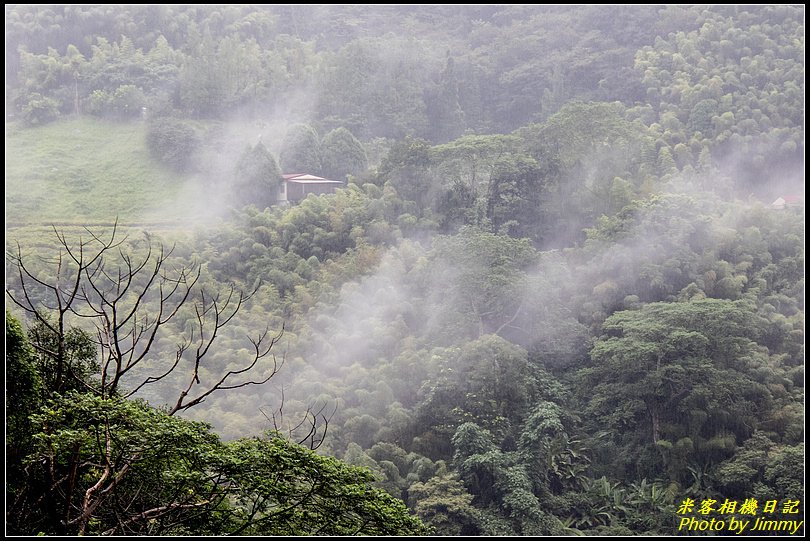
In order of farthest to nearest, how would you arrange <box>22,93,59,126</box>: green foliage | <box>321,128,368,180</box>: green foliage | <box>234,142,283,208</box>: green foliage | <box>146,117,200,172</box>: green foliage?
1. <box>22,93,59,126</box>: green foliage
2. <box>146,117,200,172</box>: green foliage
3. <box>321,128,368,180</box>: green foliage
4. <box>234,142,283,208</box>: green foliage

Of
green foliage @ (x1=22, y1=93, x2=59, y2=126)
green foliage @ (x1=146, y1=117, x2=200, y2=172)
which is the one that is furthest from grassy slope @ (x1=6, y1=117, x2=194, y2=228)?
green foliage @ (x1=22, y1=93, x2=59, y2=126)

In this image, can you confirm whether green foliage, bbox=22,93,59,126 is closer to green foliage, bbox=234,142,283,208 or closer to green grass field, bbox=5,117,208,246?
green grass field, bbox=5,117,208,246

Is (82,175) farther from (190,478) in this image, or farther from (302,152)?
(190,478)

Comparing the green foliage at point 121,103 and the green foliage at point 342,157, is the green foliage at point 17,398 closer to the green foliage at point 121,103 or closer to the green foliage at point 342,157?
the green foliage at point 342,157

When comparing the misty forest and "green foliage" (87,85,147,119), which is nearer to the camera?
the misty forest

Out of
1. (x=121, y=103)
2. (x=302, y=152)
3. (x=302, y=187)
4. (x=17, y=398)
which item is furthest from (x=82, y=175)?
(x=17, y=398)

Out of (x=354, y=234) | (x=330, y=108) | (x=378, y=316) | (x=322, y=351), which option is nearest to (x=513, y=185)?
(x=354, y=234)

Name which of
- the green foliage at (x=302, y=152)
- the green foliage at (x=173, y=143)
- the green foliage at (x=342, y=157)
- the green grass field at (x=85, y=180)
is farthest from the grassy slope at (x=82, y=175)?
the green foliage at (x=342, y=157)

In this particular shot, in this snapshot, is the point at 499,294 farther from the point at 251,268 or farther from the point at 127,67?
the point at 127,67
